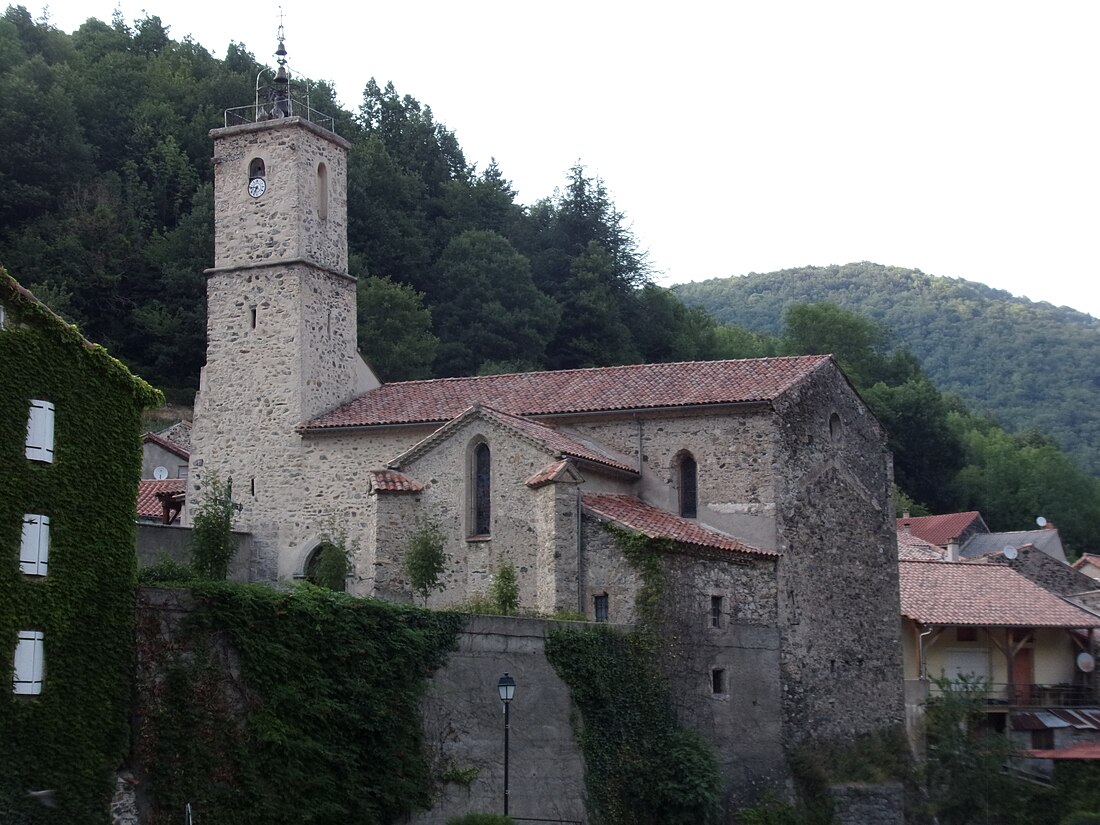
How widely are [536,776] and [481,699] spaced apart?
7.09 ft

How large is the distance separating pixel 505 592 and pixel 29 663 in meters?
13.7

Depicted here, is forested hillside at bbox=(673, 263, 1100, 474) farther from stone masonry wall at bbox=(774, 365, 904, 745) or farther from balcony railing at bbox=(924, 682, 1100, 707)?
stone masonry wall at bbox=(774, 365, 904, 745)

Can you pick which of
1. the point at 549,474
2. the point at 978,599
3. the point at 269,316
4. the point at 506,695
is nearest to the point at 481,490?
the point at 549,474

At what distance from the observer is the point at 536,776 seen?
34.9m

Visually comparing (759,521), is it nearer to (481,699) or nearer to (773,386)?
(773,386)

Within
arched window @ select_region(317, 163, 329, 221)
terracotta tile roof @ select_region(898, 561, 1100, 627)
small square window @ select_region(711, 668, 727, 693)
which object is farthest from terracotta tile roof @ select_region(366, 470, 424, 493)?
terracotta tile roof @ select_region(898, 561, 1100, 627)

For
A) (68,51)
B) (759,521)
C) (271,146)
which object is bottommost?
(759,521)

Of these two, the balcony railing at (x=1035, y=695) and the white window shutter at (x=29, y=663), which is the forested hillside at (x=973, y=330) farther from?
the white window shutter at (x=29, y=663)

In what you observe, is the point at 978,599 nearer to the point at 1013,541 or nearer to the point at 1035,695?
the point at 1035,695

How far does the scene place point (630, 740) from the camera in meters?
37.1

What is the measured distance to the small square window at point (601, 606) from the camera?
3888 centimetres

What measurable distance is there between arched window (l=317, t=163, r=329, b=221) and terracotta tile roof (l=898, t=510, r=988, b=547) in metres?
38.0

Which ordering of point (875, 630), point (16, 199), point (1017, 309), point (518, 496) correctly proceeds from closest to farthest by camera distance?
point (518, 496) → point (875, 630) → point (16, 199) → point (1017, 309)

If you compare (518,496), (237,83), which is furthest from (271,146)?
(237,83)
